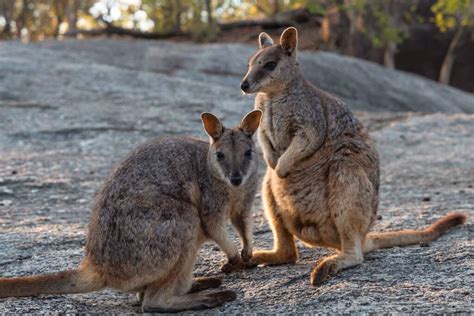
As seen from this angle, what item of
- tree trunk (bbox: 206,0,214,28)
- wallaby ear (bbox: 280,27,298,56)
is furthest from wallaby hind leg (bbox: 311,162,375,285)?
tree trunk (bbox: 206,0,214,28)

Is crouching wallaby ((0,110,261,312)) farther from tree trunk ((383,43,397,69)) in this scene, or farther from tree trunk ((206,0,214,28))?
tree trunk ((383,43,397,69))

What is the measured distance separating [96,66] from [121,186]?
34.2ft

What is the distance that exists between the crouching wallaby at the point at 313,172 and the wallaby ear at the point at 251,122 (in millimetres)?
283

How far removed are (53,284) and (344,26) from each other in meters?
17.7

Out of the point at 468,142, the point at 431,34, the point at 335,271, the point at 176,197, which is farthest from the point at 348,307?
the point at 431,34

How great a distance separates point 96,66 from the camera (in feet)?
46.9

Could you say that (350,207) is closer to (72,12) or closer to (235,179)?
(235,179)

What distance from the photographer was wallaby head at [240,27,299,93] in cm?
536

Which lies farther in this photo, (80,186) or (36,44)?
(36,44)

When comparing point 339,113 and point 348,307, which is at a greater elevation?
point 339,113

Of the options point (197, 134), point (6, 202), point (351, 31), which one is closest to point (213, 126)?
point (6, 202)

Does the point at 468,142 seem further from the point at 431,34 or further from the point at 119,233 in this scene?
the point at 431,34

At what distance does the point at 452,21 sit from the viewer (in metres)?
18.8

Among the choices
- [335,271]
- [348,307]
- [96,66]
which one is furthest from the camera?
[96,66]
